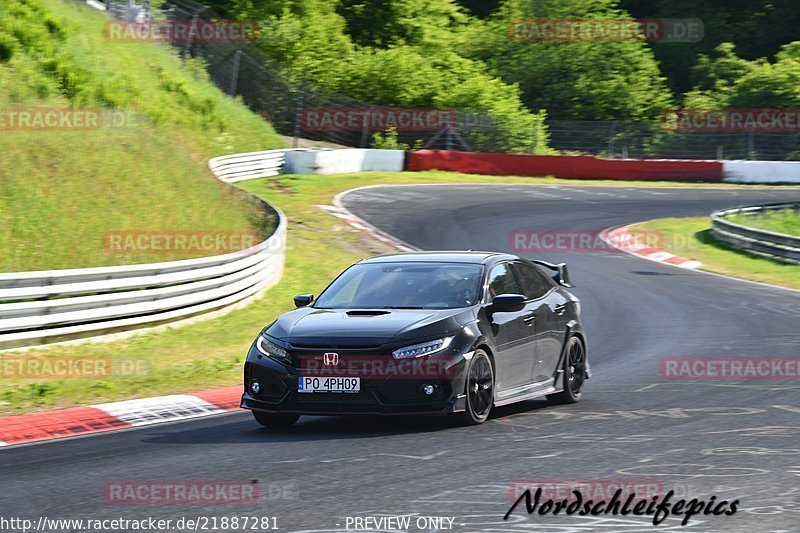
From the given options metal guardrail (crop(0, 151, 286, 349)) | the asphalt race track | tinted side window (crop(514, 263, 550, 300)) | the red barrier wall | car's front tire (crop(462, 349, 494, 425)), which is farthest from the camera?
the red barrier wall

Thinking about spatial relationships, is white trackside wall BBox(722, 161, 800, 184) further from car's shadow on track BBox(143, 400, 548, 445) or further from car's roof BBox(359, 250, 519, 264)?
car's shadow on track BBox(143, 400, 548, 445)

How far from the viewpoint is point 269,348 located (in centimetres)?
942

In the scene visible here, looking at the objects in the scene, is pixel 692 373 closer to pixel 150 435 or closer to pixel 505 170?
pixel 150 435

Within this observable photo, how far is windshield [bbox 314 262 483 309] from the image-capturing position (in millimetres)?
9984

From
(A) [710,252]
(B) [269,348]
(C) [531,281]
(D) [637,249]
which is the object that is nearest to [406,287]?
(B) [269,348]

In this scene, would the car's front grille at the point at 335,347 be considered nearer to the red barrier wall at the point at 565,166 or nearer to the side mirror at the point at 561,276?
the side mirror at the point at 561,276

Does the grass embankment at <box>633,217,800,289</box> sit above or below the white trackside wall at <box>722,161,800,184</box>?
below

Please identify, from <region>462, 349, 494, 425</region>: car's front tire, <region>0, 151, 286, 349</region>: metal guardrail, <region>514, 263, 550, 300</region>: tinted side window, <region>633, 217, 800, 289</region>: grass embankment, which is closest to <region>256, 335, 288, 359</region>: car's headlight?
<region>462, 349, 494, 425</region>: car's front tire

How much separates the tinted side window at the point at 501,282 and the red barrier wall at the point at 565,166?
32.0 metres

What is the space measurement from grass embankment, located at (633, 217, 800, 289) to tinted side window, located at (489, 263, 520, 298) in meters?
15.3

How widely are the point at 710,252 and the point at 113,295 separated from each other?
18.4 metres

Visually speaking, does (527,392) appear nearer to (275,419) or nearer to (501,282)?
(501,282)

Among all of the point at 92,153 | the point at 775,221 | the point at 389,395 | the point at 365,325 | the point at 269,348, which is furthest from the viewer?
the point at 775,221

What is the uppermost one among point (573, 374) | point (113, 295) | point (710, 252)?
point (573, 374)
